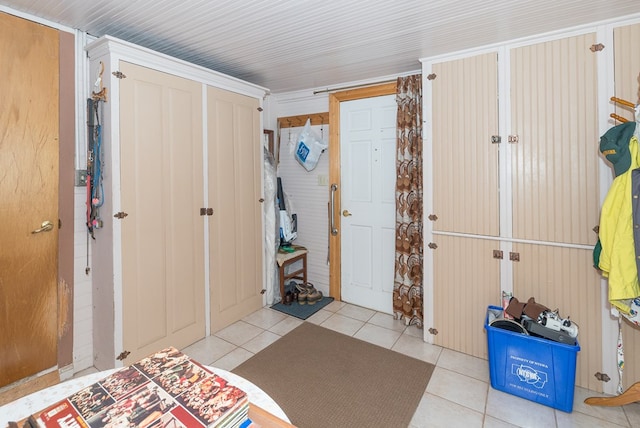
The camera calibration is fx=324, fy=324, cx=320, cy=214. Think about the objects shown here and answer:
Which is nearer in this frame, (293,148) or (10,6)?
(10,6)

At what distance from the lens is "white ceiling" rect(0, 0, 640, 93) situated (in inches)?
73.0

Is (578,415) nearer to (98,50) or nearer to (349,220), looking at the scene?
(349,220)

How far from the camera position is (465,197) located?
8.13 ft

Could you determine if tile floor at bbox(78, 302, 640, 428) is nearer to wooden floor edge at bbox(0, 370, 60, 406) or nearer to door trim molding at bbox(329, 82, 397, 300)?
door trim molding at bbox(329, 82, 397, 300)

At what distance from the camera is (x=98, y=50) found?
2.12m

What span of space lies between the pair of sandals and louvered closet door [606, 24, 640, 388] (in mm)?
2457

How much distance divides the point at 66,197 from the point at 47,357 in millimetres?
1058

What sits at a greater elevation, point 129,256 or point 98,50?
point 98,50

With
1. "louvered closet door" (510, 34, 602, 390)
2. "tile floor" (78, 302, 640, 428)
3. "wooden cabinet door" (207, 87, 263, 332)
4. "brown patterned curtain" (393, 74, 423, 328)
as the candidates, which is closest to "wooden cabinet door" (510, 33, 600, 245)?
"louvered closet door" (510, 34, 602, 390)

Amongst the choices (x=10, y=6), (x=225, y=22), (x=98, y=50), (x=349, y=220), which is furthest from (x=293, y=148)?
(x=10, y=6)

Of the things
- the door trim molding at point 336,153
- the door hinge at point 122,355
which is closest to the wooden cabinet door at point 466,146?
the door trim molding at point 336,153

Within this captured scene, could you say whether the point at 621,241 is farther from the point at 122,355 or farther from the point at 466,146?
the point at 122,355

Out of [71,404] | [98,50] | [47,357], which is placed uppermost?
[98,50]

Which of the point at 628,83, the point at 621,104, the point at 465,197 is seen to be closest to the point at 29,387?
the point at 465,197
